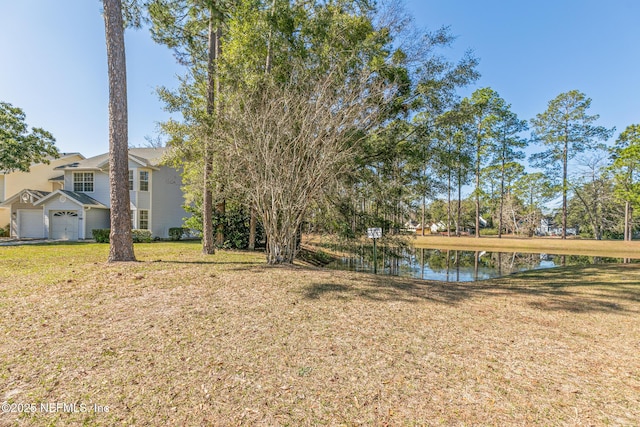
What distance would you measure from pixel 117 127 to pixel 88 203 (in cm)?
1480

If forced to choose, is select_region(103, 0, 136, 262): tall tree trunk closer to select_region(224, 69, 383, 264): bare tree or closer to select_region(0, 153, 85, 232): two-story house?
select_region(224, 69, 383, 264): bare tree

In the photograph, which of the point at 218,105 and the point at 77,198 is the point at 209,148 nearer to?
the point at 218,105

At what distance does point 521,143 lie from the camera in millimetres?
31438

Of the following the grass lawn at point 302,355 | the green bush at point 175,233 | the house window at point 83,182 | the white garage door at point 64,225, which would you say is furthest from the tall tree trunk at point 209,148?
the house window at point 83,182

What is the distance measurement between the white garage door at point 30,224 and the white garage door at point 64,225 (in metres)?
1.88

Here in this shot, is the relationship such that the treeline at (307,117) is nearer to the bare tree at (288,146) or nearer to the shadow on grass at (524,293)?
the bare tree at (288,146)

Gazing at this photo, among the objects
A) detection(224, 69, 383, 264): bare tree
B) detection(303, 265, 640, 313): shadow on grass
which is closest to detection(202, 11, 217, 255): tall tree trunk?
detection(224, 69, 383, 264): bare tree

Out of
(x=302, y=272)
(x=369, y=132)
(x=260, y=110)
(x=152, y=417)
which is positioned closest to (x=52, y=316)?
(x=152, y=417)

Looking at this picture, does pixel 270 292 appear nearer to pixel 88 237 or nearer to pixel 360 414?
pixel 360 414

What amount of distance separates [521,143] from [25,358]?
38.0m

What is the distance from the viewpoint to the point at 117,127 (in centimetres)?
796

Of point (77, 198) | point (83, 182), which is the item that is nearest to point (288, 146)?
point (77, 198)

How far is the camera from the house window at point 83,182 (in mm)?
20562

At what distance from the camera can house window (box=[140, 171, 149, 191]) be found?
20.2m
